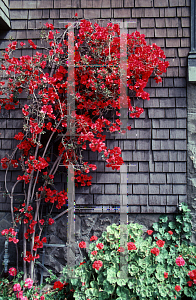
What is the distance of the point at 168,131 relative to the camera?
2.62 meters

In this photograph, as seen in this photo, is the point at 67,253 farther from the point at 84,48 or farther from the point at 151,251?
the point at 84,48

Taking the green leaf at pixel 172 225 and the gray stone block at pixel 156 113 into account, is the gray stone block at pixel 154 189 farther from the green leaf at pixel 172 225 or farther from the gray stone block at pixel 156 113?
→ the gray stone block at pixel 156 113

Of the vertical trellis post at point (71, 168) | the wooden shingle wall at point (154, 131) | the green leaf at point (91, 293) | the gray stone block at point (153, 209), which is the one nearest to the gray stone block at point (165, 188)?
the wooden shingle wall at point (154, 131)

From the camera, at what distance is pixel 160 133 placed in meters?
2.61

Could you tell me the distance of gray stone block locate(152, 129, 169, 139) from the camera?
261 cm

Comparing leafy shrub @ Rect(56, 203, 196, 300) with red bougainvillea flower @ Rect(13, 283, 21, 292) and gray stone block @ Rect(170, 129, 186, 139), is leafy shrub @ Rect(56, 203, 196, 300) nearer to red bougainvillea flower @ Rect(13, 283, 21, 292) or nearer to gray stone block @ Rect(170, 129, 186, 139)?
red bougainvillea flower @ Rect(13, 283, 21, 292)

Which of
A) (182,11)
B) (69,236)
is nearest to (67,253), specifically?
(69,236)

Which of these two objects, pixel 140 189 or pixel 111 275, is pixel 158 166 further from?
pixel 111 275

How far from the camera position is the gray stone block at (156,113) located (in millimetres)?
2613

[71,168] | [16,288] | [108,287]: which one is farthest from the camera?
[71,168]

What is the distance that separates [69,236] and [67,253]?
0.19 m

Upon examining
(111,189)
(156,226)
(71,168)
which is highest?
(71,168)

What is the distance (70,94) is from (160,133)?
1095mm

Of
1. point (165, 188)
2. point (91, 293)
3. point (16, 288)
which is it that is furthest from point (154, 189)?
point (16, 288)
